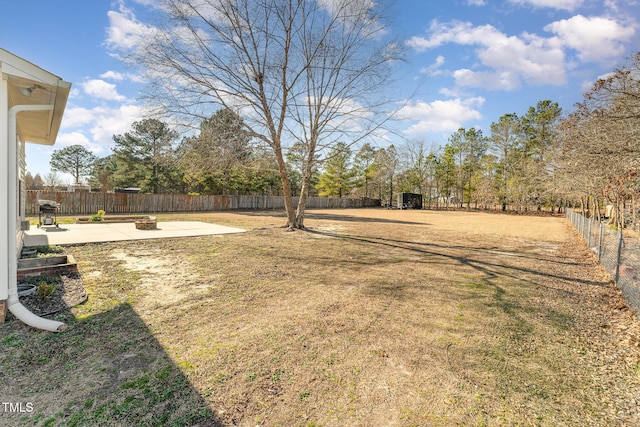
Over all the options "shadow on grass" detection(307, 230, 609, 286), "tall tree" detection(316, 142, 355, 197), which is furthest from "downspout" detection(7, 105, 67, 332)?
"tall tree" detection(316, 142, 355, 197)

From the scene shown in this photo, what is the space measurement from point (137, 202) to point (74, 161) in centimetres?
2613

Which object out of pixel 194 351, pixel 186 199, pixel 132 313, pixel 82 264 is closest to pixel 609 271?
pixel 194 351

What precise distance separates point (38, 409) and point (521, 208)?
138ft

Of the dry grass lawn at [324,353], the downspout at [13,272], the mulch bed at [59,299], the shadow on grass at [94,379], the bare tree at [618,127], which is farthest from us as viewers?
the bare tree at [618,127]

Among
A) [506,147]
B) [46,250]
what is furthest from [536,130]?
[46,250]

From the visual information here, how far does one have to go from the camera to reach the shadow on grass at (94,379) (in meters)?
1.97

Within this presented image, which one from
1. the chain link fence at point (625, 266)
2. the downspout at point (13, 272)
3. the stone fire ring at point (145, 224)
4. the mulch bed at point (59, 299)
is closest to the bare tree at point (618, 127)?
the chain link fence at point (625, 266)

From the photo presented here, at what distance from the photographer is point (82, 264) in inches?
226

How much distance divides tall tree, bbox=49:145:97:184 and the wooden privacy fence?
25140 mm

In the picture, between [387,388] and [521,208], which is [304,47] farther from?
[521,208]

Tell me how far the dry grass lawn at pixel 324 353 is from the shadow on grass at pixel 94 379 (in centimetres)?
1

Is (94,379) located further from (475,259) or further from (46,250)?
(475,259)

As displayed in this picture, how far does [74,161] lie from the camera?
125 ft

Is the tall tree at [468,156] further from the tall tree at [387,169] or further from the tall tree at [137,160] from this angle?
the tall tree at [137,160]
